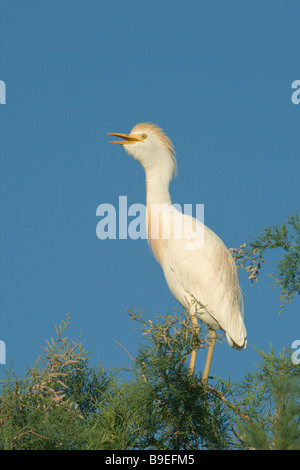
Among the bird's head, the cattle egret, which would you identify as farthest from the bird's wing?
the bird's head

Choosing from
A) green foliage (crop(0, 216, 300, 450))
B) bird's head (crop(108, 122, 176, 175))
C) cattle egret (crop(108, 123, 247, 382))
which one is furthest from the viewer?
bird's head (crop(108, 122, 176, 175))

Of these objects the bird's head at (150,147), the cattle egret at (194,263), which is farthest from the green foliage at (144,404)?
the bird's head at (150,147)

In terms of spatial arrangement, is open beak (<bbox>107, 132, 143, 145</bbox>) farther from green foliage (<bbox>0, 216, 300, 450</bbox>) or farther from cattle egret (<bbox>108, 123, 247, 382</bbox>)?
green foliage (<bbox>0, 216, 300, 450</bbox>)

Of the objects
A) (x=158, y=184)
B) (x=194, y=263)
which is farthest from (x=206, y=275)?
(x=158, y=184)

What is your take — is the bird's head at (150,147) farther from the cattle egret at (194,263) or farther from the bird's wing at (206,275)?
the bird's wing at (206,275)

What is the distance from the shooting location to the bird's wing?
6.52 m

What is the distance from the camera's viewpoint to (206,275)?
21.8 ft

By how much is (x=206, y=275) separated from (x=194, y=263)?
19 cm
